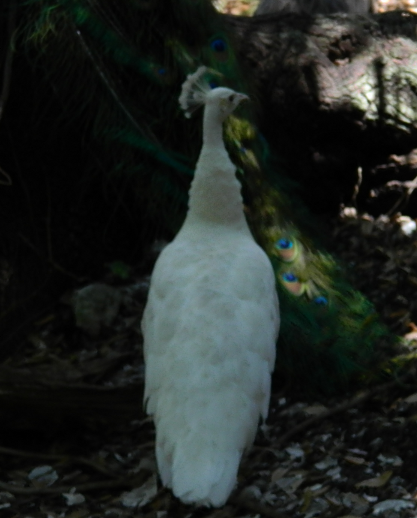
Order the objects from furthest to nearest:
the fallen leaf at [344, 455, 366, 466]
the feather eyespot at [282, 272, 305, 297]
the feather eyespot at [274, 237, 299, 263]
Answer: the feather eyespot at [274, 237, 299, 263] → the feather eyespot at [282, 272, 305, 297] → the fallen leaf at [344, 455, 366, 466]

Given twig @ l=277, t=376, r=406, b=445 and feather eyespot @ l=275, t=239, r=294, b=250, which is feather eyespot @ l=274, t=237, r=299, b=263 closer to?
feather eyespot @ l=275, t=239, r=294, b=250

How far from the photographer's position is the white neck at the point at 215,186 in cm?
339

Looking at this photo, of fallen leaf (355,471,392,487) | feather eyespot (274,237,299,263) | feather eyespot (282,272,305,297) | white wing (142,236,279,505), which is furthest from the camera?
feather eyespot (274,237,299,263)

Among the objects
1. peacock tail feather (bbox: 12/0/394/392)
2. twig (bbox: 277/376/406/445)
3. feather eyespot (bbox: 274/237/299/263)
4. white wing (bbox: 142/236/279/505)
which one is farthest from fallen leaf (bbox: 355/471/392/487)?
feather eyespot (bbox: 274/237/299/263)

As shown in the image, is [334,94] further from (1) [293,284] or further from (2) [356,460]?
(2) [356,460]

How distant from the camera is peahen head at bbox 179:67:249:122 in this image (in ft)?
11.1

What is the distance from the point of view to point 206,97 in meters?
3.44

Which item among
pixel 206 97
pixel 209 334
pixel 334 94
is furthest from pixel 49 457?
pixel 334 94

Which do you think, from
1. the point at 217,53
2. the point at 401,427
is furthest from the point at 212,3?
the point at 401,427

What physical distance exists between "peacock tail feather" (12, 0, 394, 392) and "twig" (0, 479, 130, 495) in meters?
0.93

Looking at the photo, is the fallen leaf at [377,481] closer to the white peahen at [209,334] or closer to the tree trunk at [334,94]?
the white peahen at [209,334]

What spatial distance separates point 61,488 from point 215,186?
140cm

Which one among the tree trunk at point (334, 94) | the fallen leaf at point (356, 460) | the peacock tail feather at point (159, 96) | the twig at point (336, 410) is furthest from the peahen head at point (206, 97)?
the tree trunk at point (334, 94)

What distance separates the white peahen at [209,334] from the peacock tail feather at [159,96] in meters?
0.57
